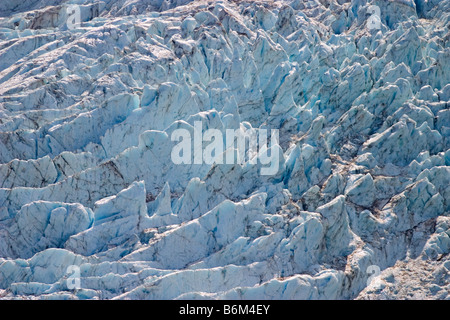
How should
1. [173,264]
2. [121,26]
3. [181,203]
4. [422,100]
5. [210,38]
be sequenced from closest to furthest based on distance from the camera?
[173,264], [181,203], [422,100], [210,38], [121,26]

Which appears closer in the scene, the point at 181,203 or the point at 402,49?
the point at 181,203

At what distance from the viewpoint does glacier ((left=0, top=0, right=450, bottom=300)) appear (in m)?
22.4

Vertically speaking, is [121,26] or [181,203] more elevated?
[121,26]

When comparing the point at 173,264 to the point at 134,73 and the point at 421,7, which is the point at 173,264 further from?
the point at 421,7

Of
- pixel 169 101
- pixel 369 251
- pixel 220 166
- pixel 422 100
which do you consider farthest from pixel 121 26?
pixel 369 251

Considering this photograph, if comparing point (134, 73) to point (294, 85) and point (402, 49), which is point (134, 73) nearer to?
point (294, 85)

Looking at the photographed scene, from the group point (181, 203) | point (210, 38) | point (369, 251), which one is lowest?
point (369, 251)

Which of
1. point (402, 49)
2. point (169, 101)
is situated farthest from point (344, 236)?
point (402, 49)

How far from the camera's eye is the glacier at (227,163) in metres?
22.4

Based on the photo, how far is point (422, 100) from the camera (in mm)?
29844

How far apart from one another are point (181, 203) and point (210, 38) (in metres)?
10.4

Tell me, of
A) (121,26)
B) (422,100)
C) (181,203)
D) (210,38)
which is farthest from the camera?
(121,26)

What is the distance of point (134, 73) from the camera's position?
100ft

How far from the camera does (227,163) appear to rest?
25.3 m
